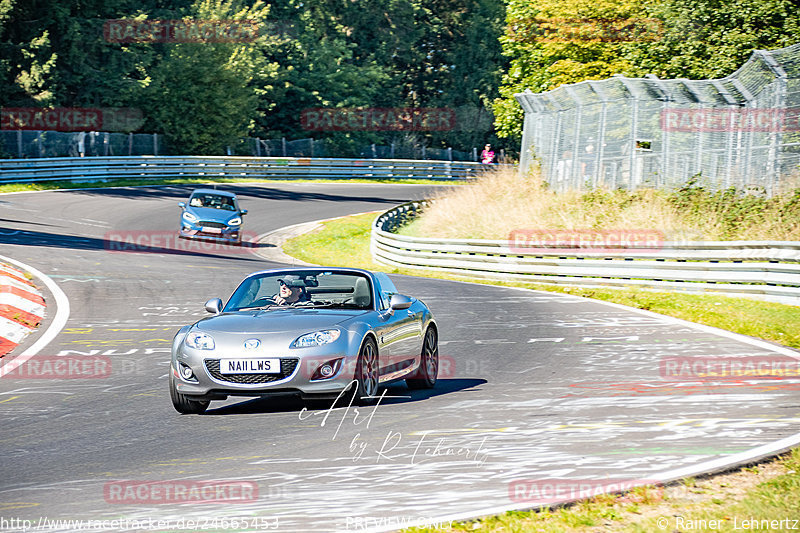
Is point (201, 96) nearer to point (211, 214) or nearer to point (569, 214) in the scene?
point (211, 214)

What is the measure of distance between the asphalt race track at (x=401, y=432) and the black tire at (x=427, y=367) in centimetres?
18

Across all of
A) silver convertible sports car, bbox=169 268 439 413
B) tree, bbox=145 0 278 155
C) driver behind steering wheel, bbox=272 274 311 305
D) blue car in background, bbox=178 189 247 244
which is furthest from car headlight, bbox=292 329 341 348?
tree, bbox=145 0 278 155

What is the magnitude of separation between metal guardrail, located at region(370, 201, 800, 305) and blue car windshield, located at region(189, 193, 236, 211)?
4.82m

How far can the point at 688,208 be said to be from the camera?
2534 centimetres

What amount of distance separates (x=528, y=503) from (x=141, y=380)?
21.2 feet

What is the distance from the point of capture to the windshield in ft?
33.5

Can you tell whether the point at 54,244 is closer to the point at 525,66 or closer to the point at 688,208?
the point at 688,208

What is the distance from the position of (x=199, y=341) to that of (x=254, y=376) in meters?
0.62

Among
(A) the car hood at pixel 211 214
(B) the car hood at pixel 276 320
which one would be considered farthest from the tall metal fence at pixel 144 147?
(B) the car hood at pixel 276 320

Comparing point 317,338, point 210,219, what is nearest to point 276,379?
point 317,338

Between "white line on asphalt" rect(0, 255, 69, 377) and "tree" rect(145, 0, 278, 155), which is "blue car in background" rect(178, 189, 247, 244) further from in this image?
"tree" rect(145, 0, 278, 155)

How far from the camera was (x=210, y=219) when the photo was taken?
31.9m

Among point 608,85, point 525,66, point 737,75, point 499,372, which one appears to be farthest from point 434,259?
point 525,66

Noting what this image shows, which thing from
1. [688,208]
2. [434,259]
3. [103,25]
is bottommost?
[434,259]
